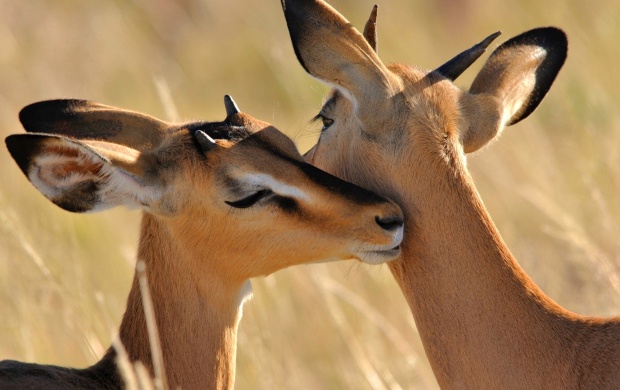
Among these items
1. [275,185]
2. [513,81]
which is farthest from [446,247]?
[513,81]

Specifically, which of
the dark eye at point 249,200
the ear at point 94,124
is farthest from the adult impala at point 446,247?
the ear at point 94,124

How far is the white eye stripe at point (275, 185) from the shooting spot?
4.45m

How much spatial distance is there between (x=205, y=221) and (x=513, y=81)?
1.59 meters

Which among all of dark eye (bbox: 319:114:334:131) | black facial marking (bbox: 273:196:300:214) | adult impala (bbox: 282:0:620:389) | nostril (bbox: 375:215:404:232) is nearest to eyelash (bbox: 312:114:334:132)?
dark eye (bbox: 319:114:334:131)

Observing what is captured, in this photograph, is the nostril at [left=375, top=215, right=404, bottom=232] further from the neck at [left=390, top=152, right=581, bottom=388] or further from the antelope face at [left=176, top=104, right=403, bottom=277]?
the neck at [left=390, top=152, right=581, bottom=388]

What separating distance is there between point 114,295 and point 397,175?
15.5ft

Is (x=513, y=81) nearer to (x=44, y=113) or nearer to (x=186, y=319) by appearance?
(x=186, y=319)

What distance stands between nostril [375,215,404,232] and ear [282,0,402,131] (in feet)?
1.54

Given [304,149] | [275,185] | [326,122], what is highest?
[326,122]

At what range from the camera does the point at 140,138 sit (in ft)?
16.5

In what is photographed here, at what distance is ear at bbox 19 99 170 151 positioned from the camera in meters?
5.04

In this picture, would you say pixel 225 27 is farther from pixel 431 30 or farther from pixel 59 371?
pixel 59 371

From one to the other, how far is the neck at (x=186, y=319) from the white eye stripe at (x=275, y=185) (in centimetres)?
47

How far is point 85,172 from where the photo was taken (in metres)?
4.40
